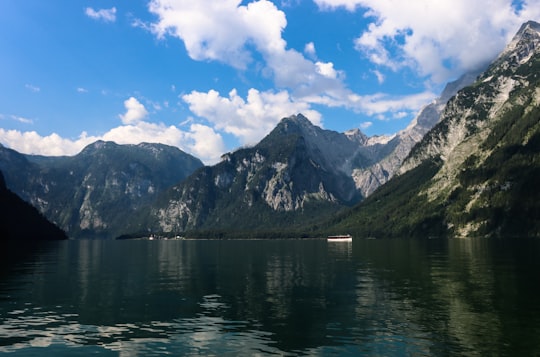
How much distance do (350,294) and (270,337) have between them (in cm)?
2994

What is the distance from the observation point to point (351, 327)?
50.0 m

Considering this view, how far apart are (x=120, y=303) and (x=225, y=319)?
66.4 ft

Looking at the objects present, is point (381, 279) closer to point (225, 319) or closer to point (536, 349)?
point (225, 319)

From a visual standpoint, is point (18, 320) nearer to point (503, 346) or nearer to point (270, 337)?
point (270, 337)

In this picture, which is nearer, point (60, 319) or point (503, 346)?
point (503, 346)

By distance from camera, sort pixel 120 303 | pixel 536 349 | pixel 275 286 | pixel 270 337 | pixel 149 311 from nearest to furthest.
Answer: pixel 536 349
pixel 270 337
pixel 149 311
pixel 120 303
pixel 275 286

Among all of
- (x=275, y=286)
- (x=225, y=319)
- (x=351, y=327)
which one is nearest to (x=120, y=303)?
(x=225, y=319)

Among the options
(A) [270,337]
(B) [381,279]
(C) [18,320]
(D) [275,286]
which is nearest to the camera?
(A) [270,337]

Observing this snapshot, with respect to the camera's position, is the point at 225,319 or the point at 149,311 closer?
the point at 225,319

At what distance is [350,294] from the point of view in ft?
239

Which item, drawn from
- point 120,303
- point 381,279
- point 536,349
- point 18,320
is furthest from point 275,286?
point 536,349

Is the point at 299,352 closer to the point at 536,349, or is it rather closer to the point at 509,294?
the point at 536,349

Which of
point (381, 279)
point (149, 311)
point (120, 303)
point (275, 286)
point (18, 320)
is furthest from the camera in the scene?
point (381, 279)

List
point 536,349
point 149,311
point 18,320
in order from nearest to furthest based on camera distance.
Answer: point 536,349
point 18,320
point 149,311
